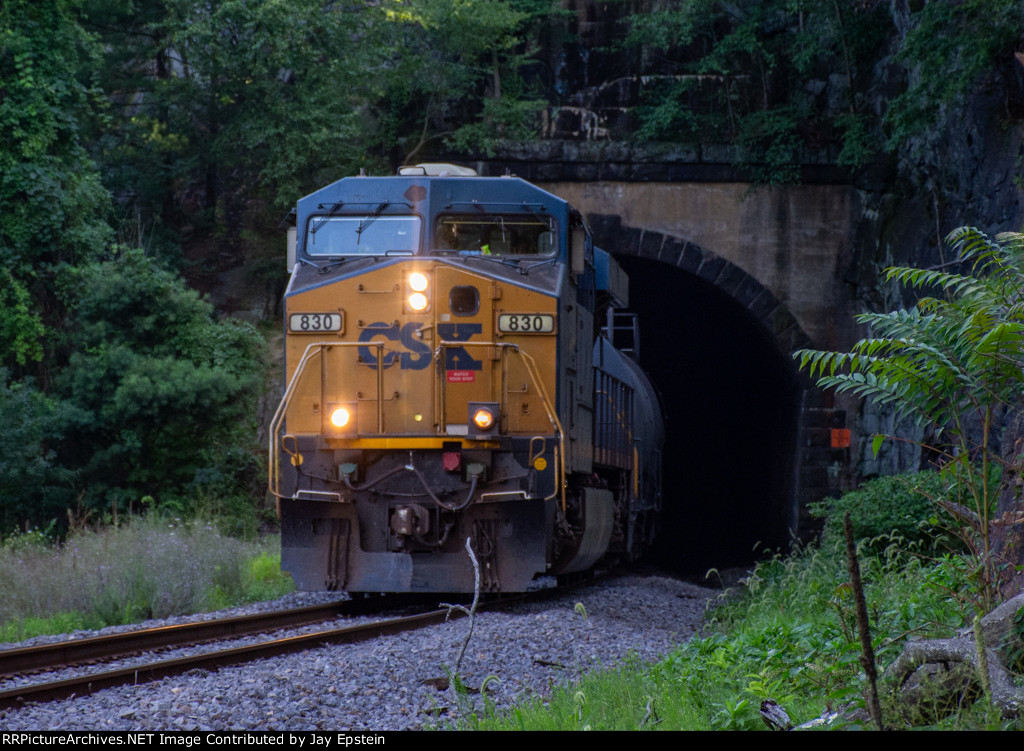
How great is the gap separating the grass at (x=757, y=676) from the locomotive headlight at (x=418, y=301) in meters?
4.06

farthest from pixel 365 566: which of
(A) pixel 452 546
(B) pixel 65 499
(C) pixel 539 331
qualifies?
(B) pixel 65 499

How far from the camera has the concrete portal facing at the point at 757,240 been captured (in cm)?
1981

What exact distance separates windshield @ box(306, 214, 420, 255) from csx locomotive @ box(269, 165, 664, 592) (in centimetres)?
1

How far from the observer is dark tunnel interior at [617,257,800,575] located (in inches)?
A: 885

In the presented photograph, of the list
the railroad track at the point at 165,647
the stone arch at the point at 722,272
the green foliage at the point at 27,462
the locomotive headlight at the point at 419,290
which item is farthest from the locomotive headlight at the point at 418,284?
the stone arch at the point at 722,272

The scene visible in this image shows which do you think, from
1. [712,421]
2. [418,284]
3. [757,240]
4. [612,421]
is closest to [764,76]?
[757,240]

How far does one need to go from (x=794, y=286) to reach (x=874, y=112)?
3.40m

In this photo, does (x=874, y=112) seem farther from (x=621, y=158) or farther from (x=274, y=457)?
(x=274, y=457)

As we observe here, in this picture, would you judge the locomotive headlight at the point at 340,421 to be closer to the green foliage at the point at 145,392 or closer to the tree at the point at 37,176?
the green foliage at the point at 145,392

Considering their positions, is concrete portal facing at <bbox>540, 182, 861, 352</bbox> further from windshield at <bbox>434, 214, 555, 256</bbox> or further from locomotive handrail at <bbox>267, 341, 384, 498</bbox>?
locomotive handrail at <bbox>267, 341, 384, 498</bbox>

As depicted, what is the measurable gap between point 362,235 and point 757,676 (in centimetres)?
630

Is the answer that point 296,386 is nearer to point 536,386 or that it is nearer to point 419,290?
point 419,290

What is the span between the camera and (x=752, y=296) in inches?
782

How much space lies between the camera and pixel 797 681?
5.29m
